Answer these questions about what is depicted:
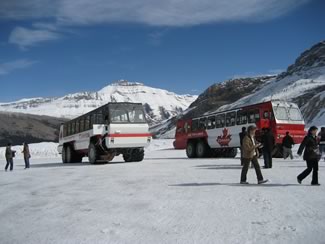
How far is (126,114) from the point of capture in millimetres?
20656

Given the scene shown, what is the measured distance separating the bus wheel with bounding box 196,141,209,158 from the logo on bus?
5.63 feet

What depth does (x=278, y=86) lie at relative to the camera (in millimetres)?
144250

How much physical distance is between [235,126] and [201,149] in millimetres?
3866

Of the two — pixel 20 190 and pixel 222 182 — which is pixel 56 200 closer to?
pixel 20 190

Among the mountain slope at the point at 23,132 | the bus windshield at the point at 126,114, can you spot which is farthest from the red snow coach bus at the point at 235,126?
the mountain slope at the point at 23,132

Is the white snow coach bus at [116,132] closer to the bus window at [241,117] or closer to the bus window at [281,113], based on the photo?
the bus window at [241,117]

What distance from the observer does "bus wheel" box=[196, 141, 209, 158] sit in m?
26.9

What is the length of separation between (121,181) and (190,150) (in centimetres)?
1594

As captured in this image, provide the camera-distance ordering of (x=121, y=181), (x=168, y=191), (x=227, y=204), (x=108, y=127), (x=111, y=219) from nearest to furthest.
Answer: (x=111, y=219), (x=227, y=204), (x=168, y=191), (x=121, y=181), (x=108, y=127)

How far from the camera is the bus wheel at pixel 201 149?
26906 millimetres

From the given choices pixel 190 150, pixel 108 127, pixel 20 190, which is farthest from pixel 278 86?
pixel 20 190

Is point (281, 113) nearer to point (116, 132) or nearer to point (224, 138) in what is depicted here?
point (224, 138)

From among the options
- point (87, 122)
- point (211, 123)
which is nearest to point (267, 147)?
point (87, 122)

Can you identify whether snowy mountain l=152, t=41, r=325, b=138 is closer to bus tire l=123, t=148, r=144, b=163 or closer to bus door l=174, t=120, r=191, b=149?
bus door l=174, t=120, r=191, b=149
